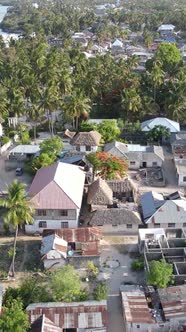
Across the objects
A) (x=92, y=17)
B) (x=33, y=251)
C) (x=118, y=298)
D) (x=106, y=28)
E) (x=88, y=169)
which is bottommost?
(x=118, y=298)

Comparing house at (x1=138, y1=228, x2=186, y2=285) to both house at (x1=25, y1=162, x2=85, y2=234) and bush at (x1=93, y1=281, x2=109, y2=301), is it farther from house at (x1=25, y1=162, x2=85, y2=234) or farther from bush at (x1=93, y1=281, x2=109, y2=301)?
house at (x1=25, y1=162, x2=85, y2=234)

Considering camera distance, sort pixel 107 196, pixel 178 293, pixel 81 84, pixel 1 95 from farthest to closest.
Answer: pixel 81 84 → pixel 1 95 → pixel 107 196 → pixel 178 293

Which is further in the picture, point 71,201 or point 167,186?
point 167,186

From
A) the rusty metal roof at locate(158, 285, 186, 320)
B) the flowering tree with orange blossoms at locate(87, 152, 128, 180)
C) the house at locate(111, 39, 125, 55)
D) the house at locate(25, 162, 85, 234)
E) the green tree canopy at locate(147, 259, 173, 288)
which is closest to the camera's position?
the rusty metal roof at locate(158, 285, 186, 320)

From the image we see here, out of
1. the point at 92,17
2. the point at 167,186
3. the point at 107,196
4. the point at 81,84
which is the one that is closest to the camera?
the point at 107,196

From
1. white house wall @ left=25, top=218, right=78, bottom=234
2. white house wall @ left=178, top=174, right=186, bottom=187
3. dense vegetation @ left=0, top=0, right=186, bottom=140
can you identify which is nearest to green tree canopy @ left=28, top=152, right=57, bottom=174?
white house wall @ left=25, top=218, right=78, bottom=234

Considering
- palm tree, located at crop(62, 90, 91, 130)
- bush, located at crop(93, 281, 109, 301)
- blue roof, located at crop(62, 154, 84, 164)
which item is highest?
palm tree, located at crop(62, 90, 91, 130)

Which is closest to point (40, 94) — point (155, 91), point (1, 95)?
point (1, 95)

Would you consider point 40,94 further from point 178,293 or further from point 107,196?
point 178,293
